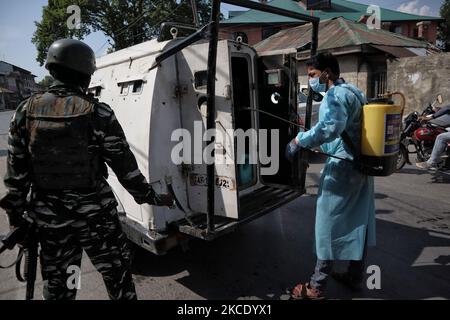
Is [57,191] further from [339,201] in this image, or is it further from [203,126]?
[339,201]

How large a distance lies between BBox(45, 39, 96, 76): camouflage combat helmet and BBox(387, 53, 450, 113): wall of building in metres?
11.9

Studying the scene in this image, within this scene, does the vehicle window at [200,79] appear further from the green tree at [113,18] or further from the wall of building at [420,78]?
the green tree at [113,18]

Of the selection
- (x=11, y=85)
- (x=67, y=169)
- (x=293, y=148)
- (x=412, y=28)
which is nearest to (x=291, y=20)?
(x=412, y=28)

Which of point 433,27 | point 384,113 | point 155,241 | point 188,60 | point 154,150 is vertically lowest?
point 155,241

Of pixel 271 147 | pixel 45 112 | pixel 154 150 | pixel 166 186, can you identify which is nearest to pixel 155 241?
pixel 166 186

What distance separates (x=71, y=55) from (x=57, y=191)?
2.75 ft

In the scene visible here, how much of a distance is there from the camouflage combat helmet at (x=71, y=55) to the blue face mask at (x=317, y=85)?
1.87 metres

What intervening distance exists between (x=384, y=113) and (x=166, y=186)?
1.91 m

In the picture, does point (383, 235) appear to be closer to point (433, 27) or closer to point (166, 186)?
point (166, 186)

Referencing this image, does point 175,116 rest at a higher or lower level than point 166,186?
higher

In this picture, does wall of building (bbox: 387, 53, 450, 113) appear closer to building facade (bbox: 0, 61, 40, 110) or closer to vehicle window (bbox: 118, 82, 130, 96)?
vehicle window (bbox: 118, 82, 130, 96)

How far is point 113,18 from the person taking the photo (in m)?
27.0
